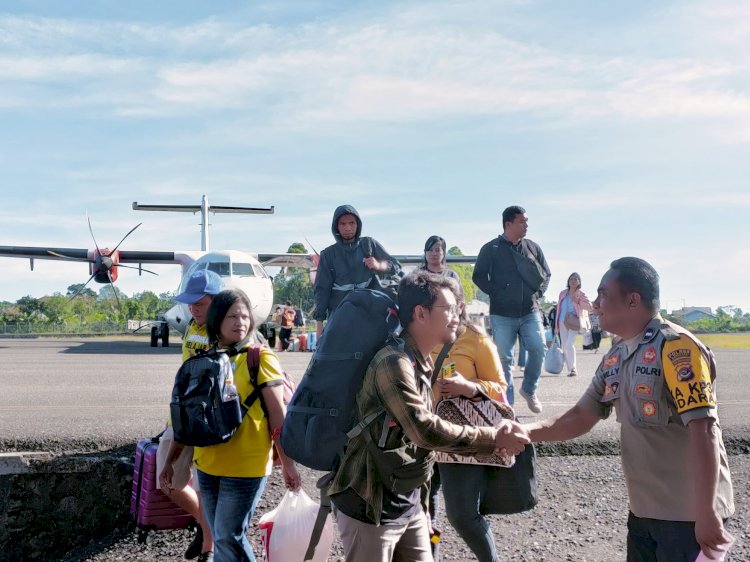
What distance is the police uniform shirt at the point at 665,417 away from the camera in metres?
2.31

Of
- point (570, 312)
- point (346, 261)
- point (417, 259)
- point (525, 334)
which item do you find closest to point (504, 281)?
point (525, 334)

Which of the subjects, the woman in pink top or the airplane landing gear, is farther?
the airplane landing gear

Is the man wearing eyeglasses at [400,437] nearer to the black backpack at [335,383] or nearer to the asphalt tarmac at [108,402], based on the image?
the black backpack at [335,383]

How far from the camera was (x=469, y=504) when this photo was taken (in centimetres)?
339

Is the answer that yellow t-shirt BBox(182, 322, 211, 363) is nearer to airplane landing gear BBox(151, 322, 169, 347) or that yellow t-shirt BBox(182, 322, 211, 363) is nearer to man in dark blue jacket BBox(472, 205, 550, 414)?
man in dark blue jacket BBox(472, 205, 550, 414)

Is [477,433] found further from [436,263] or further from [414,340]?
[436,263]

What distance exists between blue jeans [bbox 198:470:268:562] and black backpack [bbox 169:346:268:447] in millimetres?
257

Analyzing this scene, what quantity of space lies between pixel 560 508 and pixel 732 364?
437 inches

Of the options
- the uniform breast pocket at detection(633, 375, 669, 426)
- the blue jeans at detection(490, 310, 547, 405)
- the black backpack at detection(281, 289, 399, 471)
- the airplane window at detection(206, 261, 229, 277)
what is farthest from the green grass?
the black backpack at detection(281, 289, 399, 471)

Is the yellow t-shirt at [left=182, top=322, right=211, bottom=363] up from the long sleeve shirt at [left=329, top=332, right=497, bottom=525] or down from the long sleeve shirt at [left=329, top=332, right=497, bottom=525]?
up

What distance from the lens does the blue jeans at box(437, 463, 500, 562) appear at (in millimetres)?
3393

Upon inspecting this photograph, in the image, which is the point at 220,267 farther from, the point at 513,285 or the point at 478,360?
the point at 478,360

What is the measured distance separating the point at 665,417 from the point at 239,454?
1901 mm

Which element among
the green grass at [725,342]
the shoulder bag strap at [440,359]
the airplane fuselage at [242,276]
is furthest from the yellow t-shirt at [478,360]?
the green grass at [725,342]
